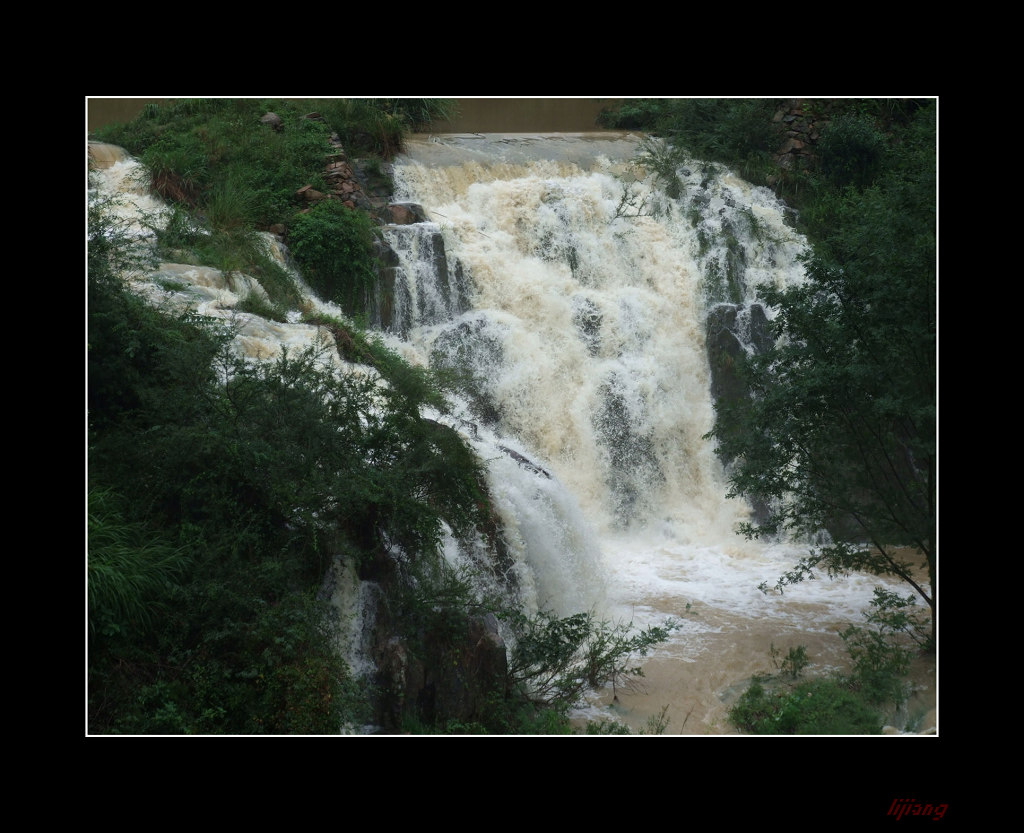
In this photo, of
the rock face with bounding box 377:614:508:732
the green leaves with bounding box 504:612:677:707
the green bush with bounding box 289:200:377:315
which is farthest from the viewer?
the green bush with bounding box 289:200:377:315

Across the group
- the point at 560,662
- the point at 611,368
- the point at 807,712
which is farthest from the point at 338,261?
the point at 807,712

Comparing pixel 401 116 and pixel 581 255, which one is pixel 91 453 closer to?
pixel 581 255

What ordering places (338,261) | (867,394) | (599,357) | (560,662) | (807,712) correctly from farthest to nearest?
1. (599,357)
2. (338,261)
3. (867,394)
4. (560,662)
5. (807,712)

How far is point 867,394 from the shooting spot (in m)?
7.68

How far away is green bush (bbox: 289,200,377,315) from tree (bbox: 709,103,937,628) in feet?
21.1

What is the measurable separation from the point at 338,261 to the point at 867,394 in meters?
7.87

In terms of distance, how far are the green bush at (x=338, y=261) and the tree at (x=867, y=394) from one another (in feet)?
21.1

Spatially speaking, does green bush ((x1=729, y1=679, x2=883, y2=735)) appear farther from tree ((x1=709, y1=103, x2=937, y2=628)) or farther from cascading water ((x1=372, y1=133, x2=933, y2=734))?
tree ((x1=709, y1=103, x2=937, y2=628))

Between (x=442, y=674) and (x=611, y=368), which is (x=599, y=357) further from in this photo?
(x=442, y=674)

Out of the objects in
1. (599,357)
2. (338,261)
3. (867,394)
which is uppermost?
(338,261)

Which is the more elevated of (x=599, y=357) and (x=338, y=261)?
(x=338, y=261)

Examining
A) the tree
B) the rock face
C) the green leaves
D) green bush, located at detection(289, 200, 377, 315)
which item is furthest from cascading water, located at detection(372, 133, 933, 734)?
the tree

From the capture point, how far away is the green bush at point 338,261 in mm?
13062

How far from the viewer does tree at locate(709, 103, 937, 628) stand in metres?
7.29
